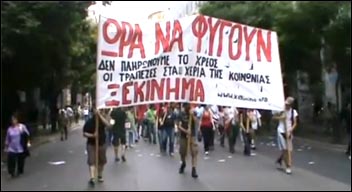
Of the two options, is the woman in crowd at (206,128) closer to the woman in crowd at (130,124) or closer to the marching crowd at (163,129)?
the marching crowd at (163,129)

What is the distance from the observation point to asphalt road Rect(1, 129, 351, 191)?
39.1 ft

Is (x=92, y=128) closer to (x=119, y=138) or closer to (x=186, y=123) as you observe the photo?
(x=186, y=123)

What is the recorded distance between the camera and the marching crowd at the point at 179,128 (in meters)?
12.2

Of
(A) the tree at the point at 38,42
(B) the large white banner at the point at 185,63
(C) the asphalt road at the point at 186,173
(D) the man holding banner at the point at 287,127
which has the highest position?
(A) the tree at the point at 38,42

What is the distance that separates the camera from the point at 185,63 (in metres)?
8.57

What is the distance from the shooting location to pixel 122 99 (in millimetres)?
8891

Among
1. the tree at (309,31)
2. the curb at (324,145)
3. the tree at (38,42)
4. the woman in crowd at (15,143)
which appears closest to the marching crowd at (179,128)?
the woman in crowd at (15,143)

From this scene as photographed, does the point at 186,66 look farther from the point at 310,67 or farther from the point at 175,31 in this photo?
the point at 310,67

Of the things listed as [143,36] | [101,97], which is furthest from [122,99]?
[143,36]

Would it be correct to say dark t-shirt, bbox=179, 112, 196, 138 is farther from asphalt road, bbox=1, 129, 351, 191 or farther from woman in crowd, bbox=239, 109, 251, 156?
woman in crowd, bbox=239, 109, 251, 156

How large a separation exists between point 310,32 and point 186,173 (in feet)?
49.6

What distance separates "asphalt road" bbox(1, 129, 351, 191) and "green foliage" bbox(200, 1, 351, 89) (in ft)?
20.0

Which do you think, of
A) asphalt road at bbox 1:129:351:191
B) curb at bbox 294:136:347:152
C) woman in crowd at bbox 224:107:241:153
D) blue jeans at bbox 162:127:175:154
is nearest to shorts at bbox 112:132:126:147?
asphalt road at bbox 1:129:351:191

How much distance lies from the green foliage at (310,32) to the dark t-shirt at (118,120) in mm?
10002
